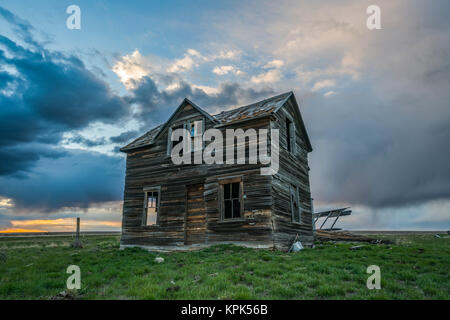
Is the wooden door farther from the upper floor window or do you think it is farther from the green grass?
the upper floor window

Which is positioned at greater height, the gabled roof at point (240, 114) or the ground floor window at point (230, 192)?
the gabled roof at point (240, 114)

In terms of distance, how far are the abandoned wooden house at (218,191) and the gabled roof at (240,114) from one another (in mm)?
58

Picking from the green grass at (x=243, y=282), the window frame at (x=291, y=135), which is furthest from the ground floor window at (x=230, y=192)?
the window frame at (x=291, y=135)

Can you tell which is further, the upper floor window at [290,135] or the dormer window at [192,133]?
the upper floor window at [290,135]

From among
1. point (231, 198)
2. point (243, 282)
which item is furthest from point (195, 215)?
point (243, 282)

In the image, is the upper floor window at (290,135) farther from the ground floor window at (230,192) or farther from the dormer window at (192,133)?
the dormer window at (192,133)

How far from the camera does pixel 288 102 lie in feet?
52.7

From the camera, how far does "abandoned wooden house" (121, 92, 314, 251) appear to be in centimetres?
1229

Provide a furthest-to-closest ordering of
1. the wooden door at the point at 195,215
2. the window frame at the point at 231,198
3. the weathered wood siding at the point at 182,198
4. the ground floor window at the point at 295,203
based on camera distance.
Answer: the ground floor window at the point at 295,203 < the wooden door at the point at 195,215 < the window frame at the point at 231,198 < the weathered wood siding at the point at 182,198

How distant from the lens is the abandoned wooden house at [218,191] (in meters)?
12.3

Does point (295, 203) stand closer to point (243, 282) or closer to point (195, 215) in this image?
point (195, 215)

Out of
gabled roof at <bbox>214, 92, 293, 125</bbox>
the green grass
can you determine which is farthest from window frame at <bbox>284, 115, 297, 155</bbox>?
the green grass
